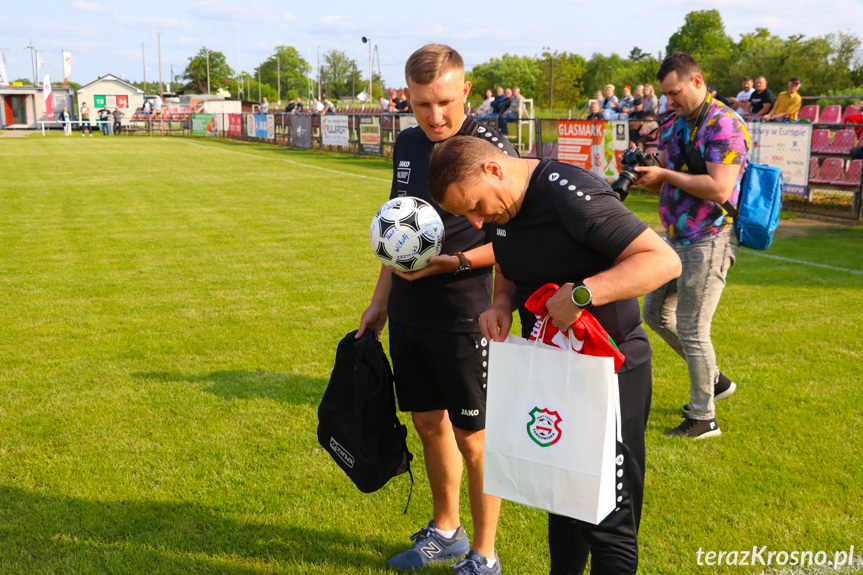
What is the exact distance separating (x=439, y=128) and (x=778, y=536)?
2621mm

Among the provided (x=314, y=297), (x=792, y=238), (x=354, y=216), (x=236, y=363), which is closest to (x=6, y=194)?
(x=354, y=216)

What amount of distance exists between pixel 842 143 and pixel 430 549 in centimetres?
1408

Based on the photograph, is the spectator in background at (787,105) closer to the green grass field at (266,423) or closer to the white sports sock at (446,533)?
the green grass field at (266,423)

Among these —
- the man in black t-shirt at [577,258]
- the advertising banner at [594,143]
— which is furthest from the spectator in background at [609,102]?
the man in black t-shirt at [577,258]

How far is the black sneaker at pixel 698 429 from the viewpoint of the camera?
15.2ft

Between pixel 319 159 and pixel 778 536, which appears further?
pixel 319 159

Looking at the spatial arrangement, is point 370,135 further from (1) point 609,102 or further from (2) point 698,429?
(2) point 698,429

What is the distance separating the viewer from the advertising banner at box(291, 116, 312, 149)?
34344mm

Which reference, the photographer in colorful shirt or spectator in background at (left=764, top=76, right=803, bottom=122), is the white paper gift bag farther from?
spectator in background at (left=764, top=76, right=803, bottom=122)

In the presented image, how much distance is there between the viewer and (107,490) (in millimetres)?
3992

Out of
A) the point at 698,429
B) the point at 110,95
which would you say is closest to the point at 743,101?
the point at 698,429

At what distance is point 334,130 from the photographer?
3155 cm

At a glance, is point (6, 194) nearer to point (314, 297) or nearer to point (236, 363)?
point (314, 297)

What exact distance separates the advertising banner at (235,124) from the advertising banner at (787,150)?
122ft
